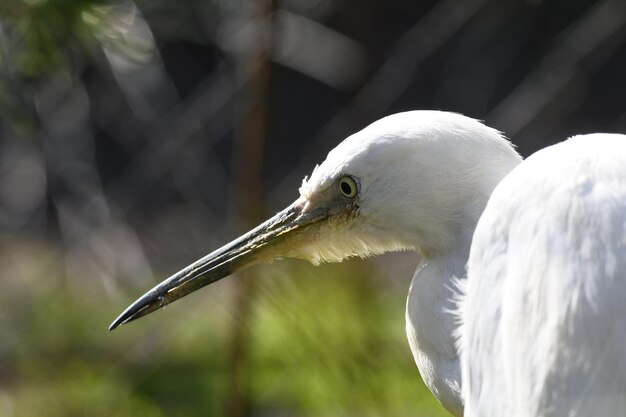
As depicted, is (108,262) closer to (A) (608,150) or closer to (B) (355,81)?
(B) (355,81)

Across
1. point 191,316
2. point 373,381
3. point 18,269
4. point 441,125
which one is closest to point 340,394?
point 373,381

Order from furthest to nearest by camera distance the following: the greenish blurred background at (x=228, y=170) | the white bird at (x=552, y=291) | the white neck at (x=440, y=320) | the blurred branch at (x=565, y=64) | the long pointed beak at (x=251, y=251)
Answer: the blurred branch at (x=565, y=64)
the greenish blurred background at (x=228, y=170)
the long pointed beak at (x=251, y=251)
the white neck at (x=440, y=320)
the white bird at (x=552, y=291)

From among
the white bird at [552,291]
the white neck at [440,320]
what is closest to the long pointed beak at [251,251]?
the white neck at [440,320]

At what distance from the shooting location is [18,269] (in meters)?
4.15

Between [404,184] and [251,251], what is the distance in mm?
288

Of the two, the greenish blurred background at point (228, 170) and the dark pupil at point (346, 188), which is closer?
the dark pupil at point (346, 188)

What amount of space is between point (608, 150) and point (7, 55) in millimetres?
1158

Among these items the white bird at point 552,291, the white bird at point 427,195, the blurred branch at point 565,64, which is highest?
the blurred branch at point 565,64

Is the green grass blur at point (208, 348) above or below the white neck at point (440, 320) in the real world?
above

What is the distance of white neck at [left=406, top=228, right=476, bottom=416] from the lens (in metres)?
1.55

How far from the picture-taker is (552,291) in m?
1.25

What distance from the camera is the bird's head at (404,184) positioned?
5.10 ft

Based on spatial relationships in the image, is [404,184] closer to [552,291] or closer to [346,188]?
[346,188]

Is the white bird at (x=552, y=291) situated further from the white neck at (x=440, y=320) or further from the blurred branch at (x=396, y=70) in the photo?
the blurred branch at (x=396, y=70)
